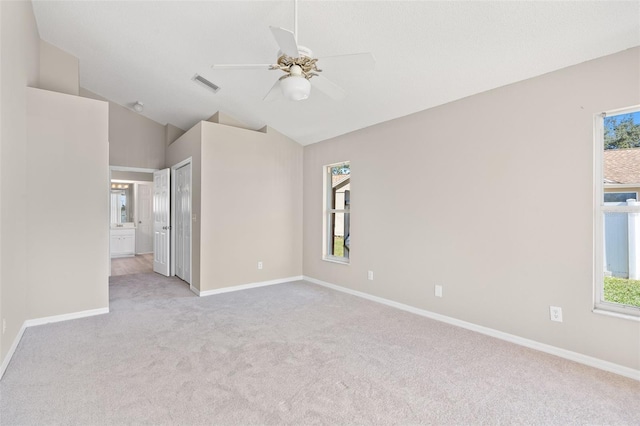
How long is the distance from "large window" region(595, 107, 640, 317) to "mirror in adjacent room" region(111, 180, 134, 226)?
9.70 metres

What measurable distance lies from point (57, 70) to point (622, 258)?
646 centimetres

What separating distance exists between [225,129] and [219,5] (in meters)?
2.14

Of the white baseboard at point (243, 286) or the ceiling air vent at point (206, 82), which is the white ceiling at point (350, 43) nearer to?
the ceiling air vent at point (206, 82)

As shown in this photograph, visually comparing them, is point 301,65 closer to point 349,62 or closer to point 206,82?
point 349,62

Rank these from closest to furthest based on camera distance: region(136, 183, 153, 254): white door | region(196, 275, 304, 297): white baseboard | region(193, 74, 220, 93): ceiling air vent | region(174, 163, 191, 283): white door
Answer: region(193, 74, 220, 93): ceiling air vent < region(196, 275, 304, 297): white baseboard < region(174, 163, 191, 283): white door < region(136, 183, 153, 254): white door

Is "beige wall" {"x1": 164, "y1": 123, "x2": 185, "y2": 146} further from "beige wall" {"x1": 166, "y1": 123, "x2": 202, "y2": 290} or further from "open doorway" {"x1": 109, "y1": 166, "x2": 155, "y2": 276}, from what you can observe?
"open doorway" {"x1": 109, "y1": 166, "x2": 155, "y2": 276}

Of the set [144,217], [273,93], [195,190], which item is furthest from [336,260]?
[144,217]

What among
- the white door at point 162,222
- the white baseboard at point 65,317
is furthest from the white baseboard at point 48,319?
the white door at point 162,222

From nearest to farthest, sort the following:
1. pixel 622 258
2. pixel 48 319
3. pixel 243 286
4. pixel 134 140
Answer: pixel 622 258, pixel 48 319, pixel 243 286, pixel 134 140

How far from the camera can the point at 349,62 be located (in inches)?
80.2

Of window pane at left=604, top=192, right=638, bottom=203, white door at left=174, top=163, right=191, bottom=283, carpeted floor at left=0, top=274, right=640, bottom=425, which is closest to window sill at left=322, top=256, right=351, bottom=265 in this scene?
carpeted floor at left=0, top=274, right=640, bottom=425

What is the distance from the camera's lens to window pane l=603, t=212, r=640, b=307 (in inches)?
95.1

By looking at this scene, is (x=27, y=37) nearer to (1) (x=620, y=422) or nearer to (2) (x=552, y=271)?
(2) (x=552, y=271)

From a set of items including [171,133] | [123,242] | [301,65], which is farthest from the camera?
[123,242]
